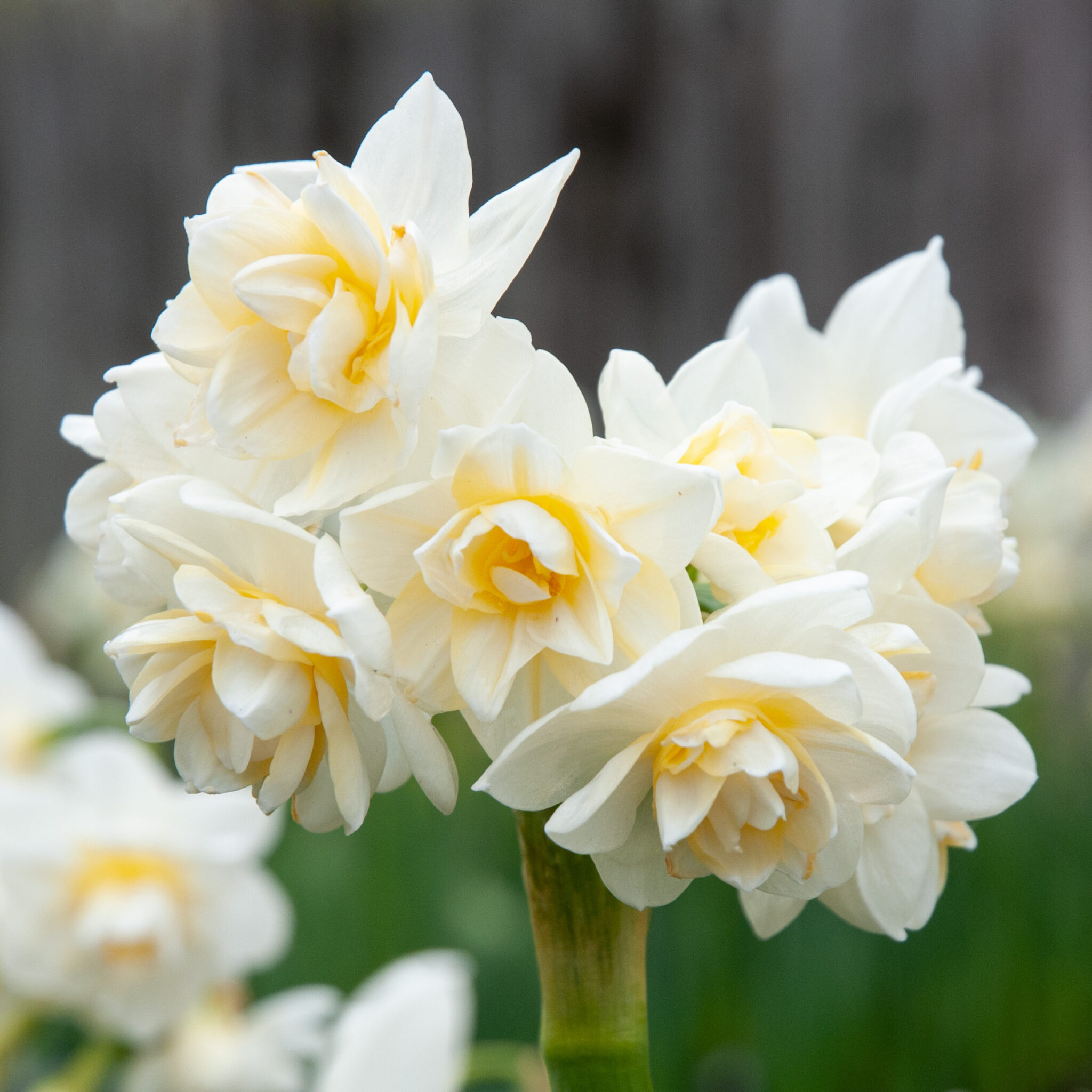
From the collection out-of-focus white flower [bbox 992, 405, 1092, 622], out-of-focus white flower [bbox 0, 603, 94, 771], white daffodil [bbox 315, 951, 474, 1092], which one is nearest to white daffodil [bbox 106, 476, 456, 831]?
white daffodil [bbox 315, 951, 474, 1092]

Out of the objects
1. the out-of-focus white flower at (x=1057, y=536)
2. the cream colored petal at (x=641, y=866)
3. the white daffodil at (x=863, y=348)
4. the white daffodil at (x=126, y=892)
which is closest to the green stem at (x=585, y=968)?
the cream colored petal at (x=641, y=866)

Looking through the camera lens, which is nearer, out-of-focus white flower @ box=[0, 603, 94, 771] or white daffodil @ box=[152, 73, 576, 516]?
white daffodil @ box=[152, 73, 576, 516]

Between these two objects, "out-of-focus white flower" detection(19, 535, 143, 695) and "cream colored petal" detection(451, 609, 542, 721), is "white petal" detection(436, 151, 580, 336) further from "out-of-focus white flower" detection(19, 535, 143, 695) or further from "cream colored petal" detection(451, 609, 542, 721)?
"out-of-focus white flower" detection(19, 535, 143, 695)

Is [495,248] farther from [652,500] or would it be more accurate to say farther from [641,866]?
[641,866]

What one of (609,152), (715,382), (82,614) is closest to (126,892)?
(715,382)

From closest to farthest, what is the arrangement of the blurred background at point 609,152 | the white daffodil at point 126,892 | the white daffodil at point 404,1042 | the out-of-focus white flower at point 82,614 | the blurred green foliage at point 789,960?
the white daffodil at point 404,1042 → the white daffodil at point 126,892 → the blurred green foliage at point 789,960 → the out-of-focus white flower at point 82,614 → the blurred background at point 609,152

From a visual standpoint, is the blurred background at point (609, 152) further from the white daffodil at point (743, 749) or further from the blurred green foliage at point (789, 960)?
the white daffodil at point (743, 749)
